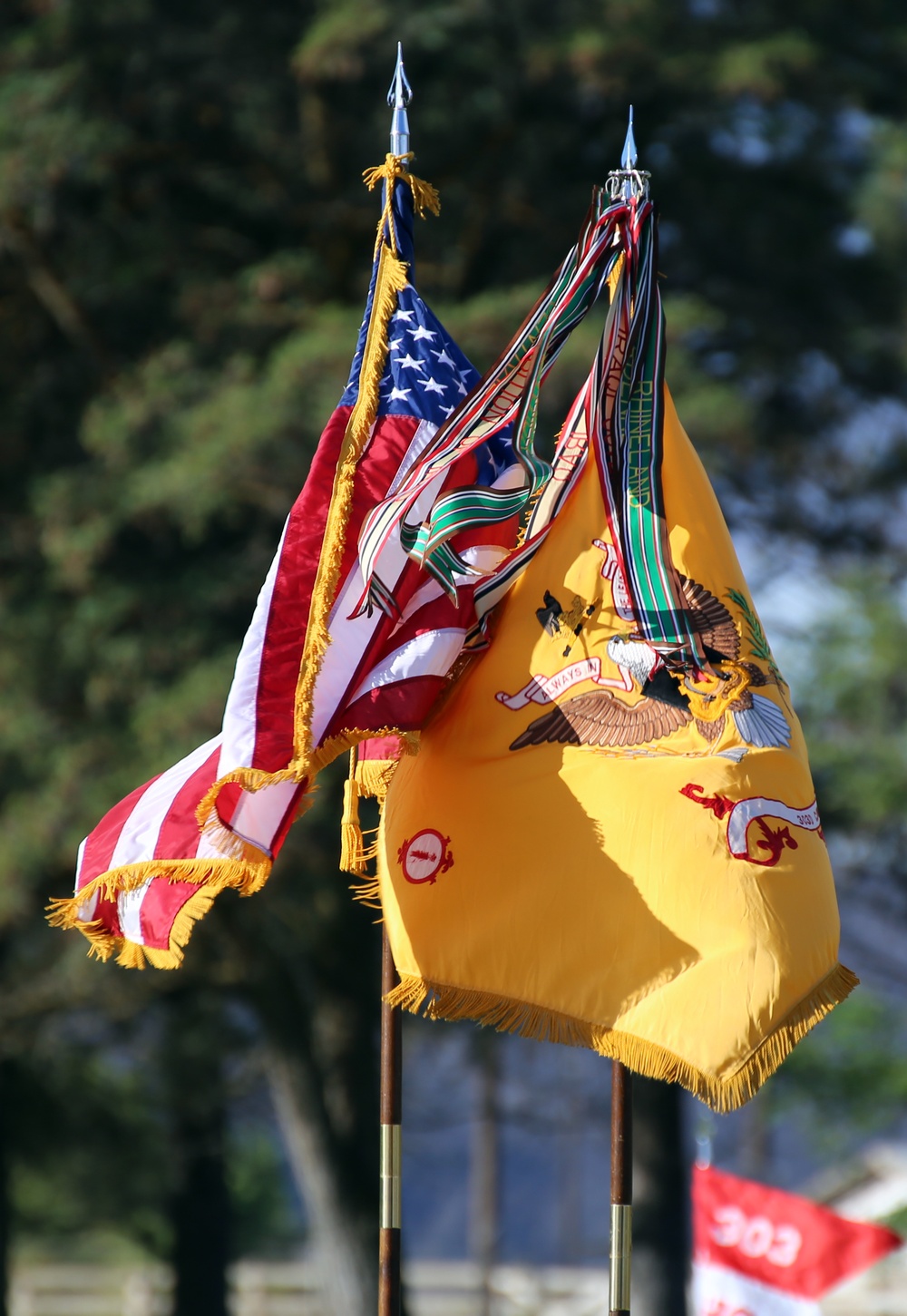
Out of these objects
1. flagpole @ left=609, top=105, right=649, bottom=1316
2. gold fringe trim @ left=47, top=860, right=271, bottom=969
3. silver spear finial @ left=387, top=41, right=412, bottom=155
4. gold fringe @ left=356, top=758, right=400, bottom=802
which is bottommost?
flagpole @ left=609, top=105, right=649, bottom=1316

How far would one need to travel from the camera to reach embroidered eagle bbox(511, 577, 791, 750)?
4.47 metres

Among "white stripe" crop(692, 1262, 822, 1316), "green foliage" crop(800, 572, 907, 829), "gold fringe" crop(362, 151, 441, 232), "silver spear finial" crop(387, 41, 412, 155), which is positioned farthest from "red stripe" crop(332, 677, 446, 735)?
"green foliage" crop(800, 572, 907, 829)

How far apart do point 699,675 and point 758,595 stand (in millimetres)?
9710

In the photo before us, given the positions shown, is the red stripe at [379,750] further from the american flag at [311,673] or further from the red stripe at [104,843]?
the red stripe at [104,843]

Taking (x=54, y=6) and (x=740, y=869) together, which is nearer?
(x=740, y=869)

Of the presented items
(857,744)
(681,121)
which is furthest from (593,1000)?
(681,121)

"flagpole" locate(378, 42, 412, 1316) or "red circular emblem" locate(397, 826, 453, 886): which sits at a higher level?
"red circular emblem" locate(397, 826, 453, 886)

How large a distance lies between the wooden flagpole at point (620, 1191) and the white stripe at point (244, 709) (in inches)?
49.0

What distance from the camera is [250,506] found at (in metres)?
11.6

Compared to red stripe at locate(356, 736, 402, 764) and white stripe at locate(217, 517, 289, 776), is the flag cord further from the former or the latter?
white stripe at locate(217, 517, 289, 776)

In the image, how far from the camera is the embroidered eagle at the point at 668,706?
4.47 metres

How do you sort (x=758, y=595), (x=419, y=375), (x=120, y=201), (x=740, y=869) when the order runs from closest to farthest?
(x=740, y=869) → (x=419, y=375) → (x=120, y=201) → (x=758, y=595)

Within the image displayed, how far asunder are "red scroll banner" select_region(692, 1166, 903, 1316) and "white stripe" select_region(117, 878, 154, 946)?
4489 mm

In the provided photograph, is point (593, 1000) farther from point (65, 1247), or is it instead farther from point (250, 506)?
point (65, 1247)
